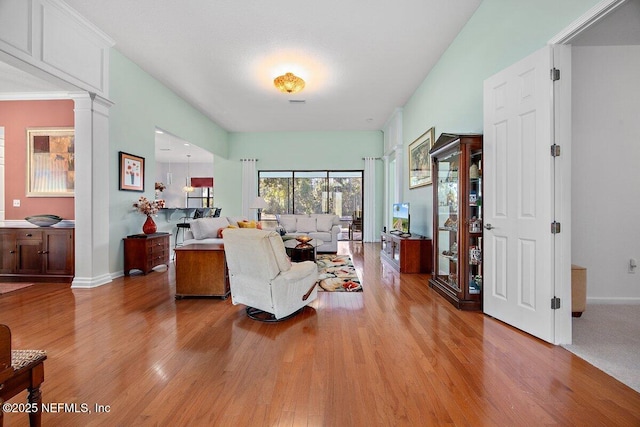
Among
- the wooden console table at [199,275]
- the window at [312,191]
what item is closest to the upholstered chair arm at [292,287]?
the wooden console table at [199,275]

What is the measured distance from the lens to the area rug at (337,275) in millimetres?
4031

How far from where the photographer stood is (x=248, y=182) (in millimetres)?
9195

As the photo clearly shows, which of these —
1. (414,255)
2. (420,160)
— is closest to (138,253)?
(414,255)

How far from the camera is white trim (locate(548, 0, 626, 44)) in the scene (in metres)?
1.92

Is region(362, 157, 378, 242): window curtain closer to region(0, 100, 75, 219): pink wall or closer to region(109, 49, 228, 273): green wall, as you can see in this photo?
region(109, 49, 228, 273): green wall

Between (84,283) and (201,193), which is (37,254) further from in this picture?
(201,193)

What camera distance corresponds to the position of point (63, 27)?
352 cm

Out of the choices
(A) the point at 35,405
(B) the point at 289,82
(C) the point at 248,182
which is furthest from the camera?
(C) the point at 248,182

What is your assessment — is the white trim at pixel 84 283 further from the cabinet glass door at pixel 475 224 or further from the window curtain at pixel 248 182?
the window curtain at pixel 248 182

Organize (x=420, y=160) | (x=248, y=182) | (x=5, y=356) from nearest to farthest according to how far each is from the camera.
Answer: (x=5, y=356) < (x=420, y=160) < (x=248, y=182)

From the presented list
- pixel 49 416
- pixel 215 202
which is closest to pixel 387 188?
pixel 215 202

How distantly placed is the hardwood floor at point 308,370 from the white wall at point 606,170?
164 centimetres

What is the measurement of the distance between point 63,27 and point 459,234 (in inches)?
209

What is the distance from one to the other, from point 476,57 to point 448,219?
2020mm
